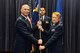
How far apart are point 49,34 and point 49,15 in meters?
0.60

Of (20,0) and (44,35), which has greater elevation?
(20,0)

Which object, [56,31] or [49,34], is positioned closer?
[56,31]

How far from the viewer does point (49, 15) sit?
4684 millimetres

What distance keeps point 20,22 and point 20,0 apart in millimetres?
1101

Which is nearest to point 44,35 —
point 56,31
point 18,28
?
point 56,31
